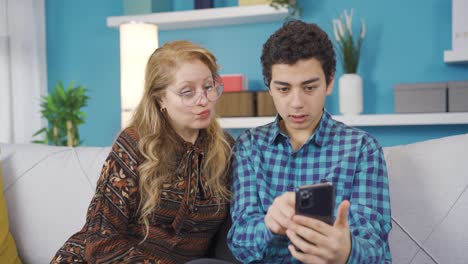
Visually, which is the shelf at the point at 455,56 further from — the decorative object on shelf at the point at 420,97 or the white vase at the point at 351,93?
the white vase at the point at 351,93

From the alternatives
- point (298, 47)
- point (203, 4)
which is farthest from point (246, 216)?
point (203, 4)

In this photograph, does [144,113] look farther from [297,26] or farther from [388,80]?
[388,80]

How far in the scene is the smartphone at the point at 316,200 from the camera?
99 cm

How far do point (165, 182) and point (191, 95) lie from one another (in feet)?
0.74

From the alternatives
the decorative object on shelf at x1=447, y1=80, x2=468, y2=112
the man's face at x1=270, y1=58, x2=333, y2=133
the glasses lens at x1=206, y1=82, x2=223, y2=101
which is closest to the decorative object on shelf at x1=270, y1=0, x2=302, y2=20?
the decorative object on shelf at x1=447, y1=80, x2=468, y2=112

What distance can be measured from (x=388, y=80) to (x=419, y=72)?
0.52ft

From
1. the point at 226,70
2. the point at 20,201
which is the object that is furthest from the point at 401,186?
the point at 226,70

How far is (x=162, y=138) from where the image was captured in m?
1.47

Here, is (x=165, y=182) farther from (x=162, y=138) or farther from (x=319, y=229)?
(x=319, y=229)

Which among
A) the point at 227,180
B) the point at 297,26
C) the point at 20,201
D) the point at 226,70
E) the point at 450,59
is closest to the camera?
the point at 297,26

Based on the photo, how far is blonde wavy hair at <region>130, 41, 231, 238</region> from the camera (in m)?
1.40

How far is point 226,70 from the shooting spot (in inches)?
130

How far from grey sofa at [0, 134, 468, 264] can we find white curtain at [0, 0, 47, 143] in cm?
157

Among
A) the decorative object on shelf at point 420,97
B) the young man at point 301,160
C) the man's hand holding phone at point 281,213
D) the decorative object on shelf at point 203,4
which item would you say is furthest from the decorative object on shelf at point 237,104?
the man's hand holding phone at point 281,213
